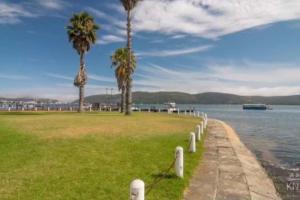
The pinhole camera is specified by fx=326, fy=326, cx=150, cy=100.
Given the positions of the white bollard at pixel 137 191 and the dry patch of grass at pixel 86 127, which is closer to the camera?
the white bollard at pixel 137 191

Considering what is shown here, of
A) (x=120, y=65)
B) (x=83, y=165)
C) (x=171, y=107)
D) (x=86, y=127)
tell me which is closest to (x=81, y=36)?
(x=120, y=65)

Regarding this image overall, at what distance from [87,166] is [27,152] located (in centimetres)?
347

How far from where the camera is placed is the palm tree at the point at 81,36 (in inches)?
1924

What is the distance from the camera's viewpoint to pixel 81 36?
4875 cm

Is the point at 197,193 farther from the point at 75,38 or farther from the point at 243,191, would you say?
the point at 75,38

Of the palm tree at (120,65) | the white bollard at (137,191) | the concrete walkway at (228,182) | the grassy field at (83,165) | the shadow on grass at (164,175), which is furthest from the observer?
the palm tree at (120,65)

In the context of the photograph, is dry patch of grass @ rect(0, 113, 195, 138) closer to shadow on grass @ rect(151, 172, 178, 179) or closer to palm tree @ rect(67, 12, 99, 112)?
shadow on grass @ rect(151, 172, 178, 179)

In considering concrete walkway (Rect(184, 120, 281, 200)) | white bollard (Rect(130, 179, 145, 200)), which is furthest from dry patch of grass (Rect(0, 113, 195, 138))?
white bollard (Rect(130, 179, 145, 200))

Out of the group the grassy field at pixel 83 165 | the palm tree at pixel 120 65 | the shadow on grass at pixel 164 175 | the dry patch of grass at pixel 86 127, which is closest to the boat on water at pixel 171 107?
the palm tree at pixel 120 65

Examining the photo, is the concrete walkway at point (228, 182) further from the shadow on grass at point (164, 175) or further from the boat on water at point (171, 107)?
the boat on water at point (171, 107)

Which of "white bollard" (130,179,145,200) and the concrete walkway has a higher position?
"white bollard" (130,179,145,200)

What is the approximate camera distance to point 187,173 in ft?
37.7

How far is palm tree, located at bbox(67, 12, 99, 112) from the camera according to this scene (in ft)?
160

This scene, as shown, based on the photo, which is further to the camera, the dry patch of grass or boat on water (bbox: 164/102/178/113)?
boat on water (bbox: 164/102/178/113)
